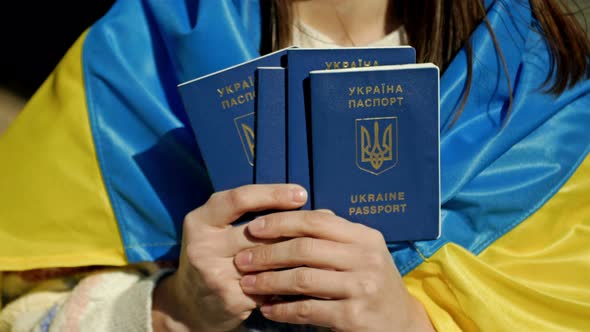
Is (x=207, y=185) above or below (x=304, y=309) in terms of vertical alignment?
above

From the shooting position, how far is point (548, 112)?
131 centimetres

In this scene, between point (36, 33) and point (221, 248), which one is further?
point (36, 33)

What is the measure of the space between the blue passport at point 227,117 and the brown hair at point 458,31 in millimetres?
319

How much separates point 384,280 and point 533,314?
0.32m

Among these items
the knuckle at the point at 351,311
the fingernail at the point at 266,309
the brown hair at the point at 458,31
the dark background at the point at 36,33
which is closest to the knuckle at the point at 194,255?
the fingernail at the point at 266,309

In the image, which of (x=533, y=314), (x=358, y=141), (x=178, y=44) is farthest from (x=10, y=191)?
(x=533, y=314)

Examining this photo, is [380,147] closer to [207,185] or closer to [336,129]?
[336,129]

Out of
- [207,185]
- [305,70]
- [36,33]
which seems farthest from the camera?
[36,33]

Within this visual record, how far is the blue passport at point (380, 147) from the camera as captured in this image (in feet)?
3.26

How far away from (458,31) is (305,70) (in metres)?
0.44

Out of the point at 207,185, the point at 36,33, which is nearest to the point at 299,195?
the point at 207,185

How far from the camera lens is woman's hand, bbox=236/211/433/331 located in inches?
40.1

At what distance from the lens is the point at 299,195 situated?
1.02 metres

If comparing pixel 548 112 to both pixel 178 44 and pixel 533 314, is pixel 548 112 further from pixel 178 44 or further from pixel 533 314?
pixel 178 44
